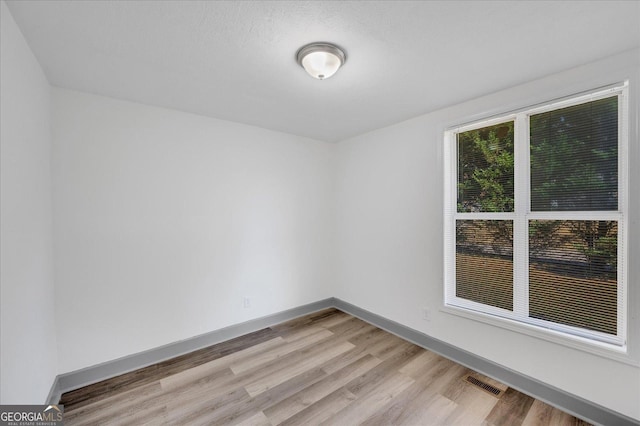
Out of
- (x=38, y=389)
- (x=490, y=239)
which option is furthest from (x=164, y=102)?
(x=490, y=239)

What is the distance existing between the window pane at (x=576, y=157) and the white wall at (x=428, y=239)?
5.8 inches

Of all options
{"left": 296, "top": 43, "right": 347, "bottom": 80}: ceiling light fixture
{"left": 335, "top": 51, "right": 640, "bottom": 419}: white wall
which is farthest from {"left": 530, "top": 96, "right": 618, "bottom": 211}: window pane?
{"left": 296, "top": 43, "right": 347, "bottom": 80}: ceiling light fixture

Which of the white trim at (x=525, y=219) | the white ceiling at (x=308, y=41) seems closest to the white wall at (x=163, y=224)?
the white ceiling at (x=308, y=41)

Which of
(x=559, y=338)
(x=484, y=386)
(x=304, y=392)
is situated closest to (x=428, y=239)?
(x=559, y=338)

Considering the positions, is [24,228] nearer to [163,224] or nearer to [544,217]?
[163,224]

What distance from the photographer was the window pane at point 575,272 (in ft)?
5.88

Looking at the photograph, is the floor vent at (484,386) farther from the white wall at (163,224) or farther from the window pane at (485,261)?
the white wall at (163,224)

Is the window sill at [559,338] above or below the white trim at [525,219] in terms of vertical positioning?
below

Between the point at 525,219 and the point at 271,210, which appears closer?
the point at 525,219

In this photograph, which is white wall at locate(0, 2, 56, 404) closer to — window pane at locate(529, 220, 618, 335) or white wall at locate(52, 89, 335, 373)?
white wall at locate(52, 89, 335, 373)

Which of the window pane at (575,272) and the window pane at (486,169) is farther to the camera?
the window pane at (486,169)

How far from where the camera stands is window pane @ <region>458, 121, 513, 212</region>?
7.45 feet

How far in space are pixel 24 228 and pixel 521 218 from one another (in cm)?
354

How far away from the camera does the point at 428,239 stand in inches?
107
